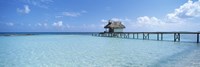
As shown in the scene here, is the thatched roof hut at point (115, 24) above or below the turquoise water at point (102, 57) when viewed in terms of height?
above

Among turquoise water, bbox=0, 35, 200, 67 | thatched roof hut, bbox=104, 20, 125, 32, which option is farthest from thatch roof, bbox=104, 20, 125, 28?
turquoise water, bbox=0, 35, 200, 67

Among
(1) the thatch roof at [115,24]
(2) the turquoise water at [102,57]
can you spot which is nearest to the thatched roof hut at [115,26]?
(1) the thatch roof at [115,24]

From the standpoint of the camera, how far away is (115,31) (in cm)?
4925

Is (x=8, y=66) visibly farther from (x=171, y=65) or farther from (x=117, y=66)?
(x=171, y=65)

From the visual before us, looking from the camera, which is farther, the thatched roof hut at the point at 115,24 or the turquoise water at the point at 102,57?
the thatched roof hut at the point at 115,24

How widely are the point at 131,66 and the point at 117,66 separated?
584 mm

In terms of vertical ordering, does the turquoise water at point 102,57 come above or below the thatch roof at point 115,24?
below

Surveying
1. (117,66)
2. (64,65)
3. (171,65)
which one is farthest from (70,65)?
(171,65)

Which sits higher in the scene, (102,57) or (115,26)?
(115,26)

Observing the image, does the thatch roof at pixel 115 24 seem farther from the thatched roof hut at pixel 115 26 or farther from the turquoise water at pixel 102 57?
the turquoise water at pixel 102 57

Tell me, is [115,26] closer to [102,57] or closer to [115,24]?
[115,24]

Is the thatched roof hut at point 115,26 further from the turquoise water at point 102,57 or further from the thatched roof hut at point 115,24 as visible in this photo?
the turquoise water at point 102,57

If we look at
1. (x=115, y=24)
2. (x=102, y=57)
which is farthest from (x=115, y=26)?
(x=102, y=57)

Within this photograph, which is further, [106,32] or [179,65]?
[106,32]
